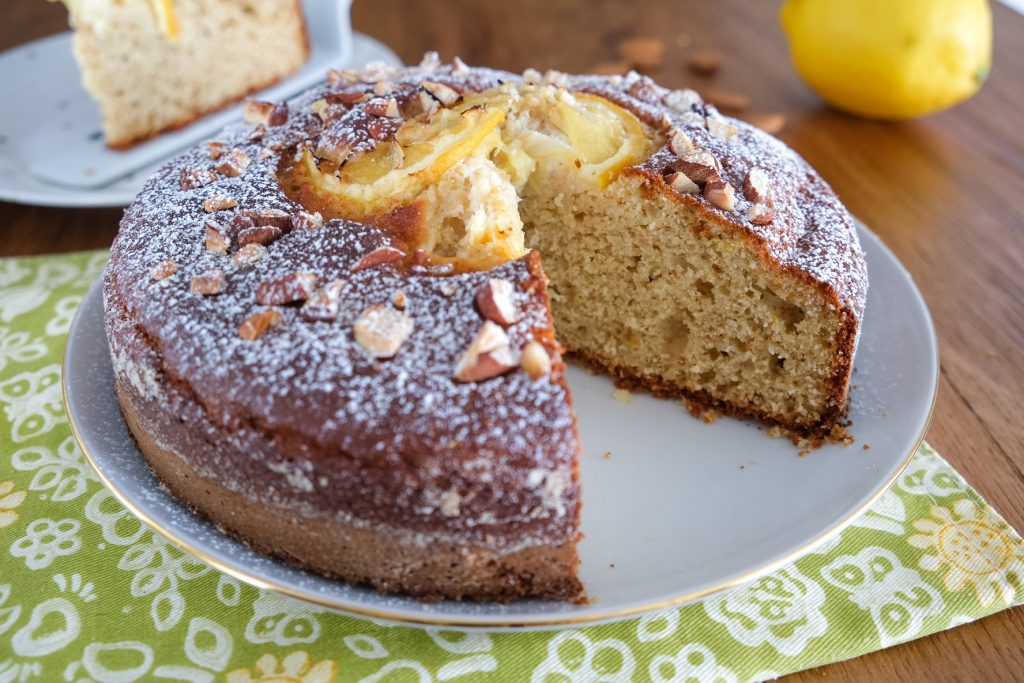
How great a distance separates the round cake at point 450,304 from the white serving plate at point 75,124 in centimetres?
94

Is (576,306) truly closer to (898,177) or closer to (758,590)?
(758,590)

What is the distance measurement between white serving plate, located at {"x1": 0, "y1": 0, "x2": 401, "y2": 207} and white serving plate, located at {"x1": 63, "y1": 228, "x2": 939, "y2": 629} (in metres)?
0.84

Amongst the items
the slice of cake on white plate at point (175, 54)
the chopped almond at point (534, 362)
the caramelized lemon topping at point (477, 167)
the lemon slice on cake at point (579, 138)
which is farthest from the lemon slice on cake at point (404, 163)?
the slice of cake on white plate at point (175, 54)

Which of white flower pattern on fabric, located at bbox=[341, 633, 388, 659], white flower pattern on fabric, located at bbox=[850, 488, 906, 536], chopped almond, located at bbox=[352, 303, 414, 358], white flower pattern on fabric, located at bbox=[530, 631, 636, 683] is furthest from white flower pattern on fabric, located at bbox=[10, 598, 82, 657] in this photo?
white flower pattern on fabric, located at bbox=[850, 488, 906, 536]

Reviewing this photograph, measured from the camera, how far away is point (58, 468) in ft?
7.16

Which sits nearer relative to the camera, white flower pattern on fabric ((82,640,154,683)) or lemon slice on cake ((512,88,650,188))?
white flower pattern on fabric ((82,640,154,683))

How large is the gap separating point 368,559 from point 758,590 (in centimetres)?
80

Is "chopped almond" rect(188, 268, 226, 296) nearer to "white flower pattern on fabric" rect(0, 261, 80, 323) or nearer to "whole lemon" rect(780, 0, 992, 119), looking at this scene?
"white flower pattern on fabric" rect(0, 261, 80, 323)

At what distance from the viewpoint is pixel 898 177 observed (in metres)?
3.45

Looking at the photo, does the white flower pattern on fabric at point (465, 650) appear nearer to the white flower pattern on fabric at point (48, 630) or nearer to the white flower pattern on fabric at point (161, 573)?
the white flower pattern on fabric at point (161, 573)

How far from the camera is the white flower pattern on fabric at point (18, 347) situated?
2.52m

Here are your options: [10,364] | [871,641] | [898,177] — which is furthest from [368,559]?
[898,177]

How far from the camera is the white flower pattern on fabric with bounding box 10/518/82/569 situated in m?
1.94

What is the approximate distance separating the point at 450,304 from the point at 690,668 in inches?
32.9
